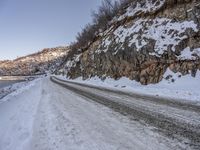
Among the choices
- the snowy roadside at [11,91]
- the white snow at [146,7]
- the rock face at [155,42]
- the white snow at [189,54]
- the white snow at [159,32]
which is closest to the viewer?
the white snow at [189,54]

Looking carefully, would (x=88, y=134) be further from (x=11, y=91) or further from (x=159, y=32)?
(x=11, y=91)

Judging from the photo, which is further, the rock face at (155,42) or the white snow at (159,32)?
the white snow at (159,32)

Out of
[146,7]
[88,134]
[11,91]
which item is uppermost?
Result: [146,7]

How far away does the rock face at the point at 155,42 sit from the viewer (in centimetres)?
1789

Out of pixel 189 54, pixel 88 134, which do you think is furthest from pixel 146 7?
pixel 88 134

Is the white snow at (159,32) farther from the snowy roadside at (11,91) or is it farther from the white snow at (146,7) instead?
the snowy roadside at (11,91)

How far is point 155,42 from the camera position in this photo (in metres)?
21.0

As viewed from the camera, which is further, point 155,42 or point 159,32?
point 159,32

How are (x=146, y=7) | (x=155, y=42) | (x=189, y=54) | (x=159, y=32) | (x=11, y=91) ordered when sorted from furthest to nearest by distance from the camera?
(x=11, y=91) < (x=146, y=7) < (x=159, y=32) < (x=155, y=42) < (x=189, y=54)

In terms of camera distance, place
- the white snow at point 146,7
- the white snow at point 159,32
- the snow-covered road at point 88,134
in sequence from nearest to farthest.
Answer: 1. the snow-covered road at point 88,134
2. the white snow at point 159,32
3. the white snow at point 146,7

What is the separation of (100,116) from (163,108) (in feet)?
7.23

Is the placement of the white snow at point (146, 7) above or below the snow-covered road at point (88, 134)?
above

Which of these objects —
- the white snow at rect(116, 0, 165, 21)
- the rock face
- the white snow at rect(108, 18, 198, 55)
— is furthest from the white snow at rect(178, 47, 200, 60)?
the white snow at rect(116, 0, 165, 21)

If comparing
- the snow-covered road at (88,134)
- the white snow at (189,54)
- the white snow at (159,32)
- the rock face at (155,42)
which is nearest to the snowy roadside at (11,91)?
the rock face at (155,42)
